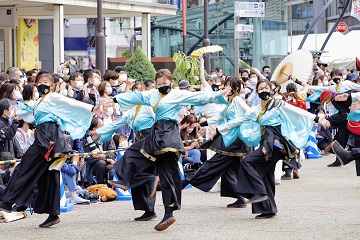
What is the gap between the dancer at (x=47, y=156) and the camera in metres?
10.5

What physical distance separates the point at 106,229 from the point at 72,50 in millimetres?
35775

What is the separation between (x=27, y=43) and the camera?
28.9 meters

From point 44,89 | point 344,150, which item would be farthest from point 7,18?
point 344,150

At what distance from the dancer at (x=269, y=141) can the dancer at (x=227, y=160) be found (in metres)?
0.70

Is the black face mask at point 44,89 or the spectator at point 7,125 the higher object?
the black face mask at point 44,89

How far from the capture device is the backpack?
13156 mm

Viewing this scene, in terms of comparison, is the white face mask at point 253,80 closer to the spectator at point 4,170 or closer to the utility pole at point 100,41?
the utility pole at point 100,41

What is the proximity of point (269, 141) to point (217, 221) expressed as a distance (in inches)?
48.0

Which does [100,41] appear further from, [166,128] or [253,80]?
[166,128]

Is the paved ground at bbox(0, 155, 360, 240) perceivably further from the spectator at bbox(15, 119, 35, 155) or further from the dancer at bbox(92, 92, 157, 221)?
the spectator at bbox(15, 119, 35, 155)

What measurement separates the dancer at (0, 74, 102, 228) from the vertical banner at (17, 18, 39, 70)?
18.0 m

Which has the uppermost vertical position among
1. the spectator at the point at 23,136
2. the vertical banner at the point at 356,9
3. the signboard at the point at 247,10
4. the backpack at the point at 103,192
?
the vertical banner at the point at 356,9

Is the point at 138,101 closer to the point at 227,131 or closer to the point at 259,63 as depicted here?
the point at 227,131

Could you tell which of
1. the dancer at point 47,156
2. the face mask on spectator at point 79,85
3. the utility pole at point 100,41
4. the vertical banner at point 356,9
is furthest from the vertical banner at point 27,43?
the dancer at point 47,156
